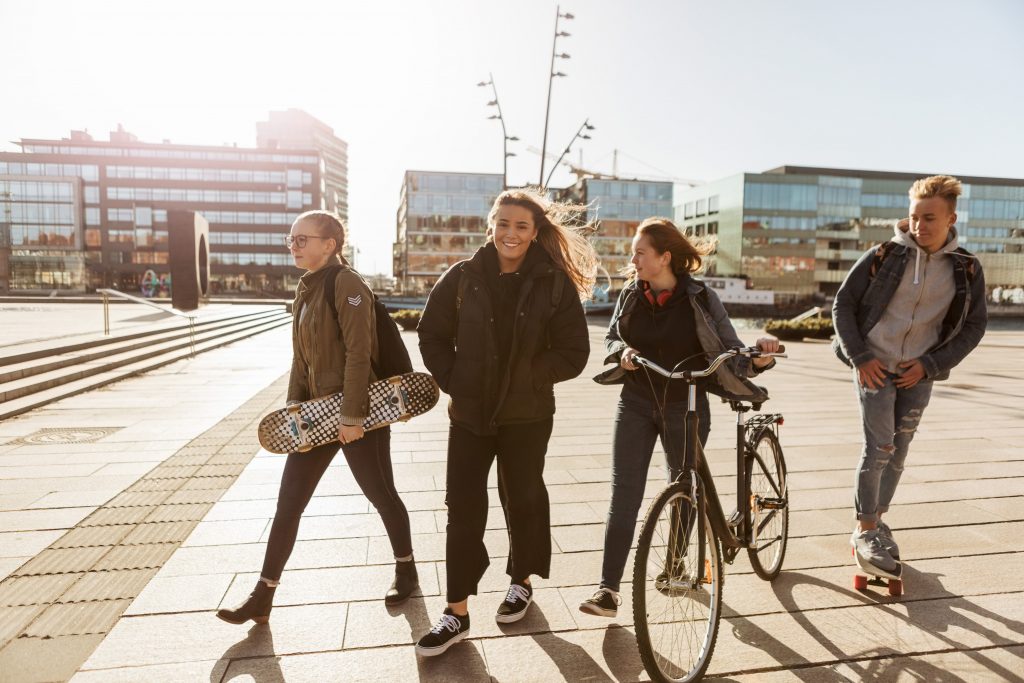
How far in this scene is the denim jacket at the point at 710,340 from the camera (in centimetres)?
270

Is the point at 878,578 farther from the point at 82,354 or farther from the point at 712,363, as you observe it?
the point at 82,354

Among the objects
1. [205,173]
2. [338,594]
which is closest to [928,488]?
[338,594]

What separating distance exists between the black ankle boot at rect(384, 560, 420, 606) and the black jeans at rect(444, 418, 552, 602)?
0.45 m

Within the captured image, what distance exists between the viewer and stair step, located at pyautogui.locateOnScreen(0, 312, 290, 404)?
821 cm

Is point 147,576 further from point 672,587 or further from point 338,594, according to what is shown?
point 672,587

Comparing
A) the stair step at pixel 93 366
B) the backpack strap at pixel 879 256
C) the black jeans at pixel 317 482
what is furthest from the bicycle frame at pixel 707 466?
the stair step at pixel 93 366

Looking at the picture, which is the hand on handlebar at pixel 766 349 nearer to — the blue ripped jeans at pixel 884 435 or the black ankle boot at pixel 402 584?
the blue ripped jeans at pixel 884 435

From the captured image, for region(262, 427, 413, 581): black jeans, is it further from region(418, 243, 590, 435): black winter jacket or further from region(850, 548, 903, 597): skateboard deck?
region(850, 548, 903, 597): skateboard deck

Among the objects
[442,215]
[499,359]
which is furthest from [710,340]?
[442,215]

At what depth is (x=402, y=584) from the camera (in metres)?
3.13

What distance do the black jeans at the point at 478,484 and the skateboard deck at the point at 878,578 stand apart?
5.54ft

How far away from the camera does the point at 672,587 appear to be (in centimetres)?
255

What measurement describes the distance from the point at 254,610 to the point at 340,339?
1.22 metres

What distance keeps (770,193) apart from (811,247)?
9.70 meters
